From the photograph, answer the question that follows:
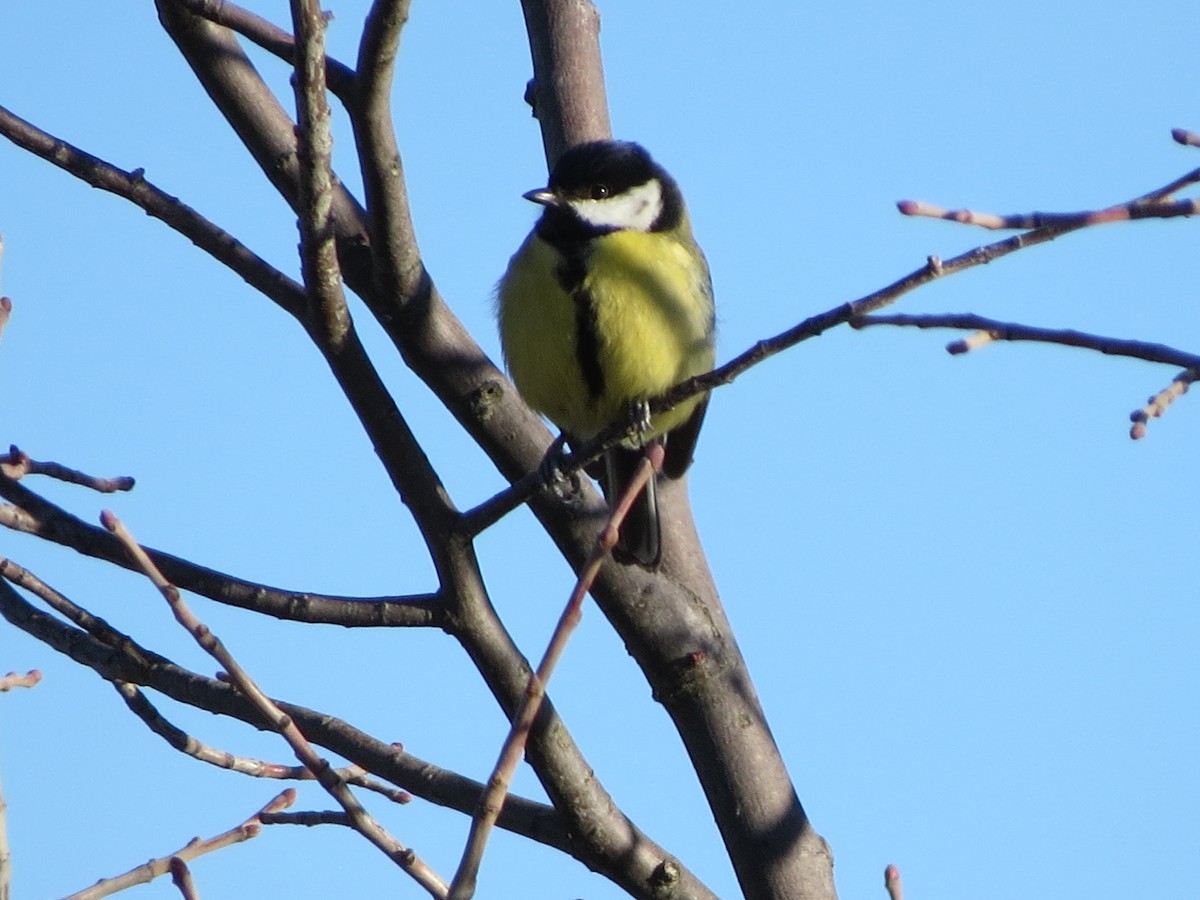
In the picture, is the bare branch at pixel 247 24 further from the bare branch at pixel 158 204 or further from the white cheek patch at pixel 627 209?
the white cheek patch at pixel 627 209

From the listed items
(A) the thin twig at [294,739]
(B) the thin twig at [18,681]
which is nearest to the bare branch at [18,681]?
(B) the thin twig at [18,681]

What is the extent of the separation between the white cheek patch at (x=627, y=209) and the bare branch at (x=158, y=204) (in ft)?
4.19

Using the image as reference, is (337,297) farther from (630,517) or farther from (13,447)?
(630,517)

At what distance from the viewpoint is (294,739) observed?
1770mm

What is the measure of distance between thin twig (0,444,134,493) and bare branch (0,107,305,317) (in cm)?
45

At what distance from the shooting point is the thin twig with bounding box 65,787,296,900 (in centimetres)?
213

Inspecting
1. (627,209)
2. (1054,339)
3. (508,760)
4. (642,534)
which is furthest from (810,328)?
(627,209)

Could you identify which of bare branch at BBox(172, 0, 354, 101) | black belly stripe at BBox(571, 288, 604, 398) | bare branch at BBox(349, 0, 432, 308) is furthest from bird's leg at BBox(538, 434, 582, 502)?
bare branch at BBox(172, 0, 354, 101)

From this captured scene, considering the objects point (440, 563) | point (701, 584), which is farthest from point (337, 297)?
point (701, 584)

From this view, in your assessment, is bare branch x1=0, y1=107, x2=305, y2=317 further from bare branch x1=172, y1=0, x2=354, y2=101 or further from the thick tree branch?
the thick tree branch

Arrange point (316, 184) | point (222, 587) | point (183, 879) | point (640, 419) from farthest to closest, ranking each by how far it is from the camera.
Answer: point (640, 419) < point (222, 587) < point (316, 184) < point (183, 879)

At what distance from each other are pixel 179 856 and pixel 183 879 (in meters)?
0.27

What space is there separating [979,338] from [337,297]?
1.24 m

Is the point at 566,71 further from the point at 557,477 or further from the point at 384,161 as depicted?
the point at 557,477
